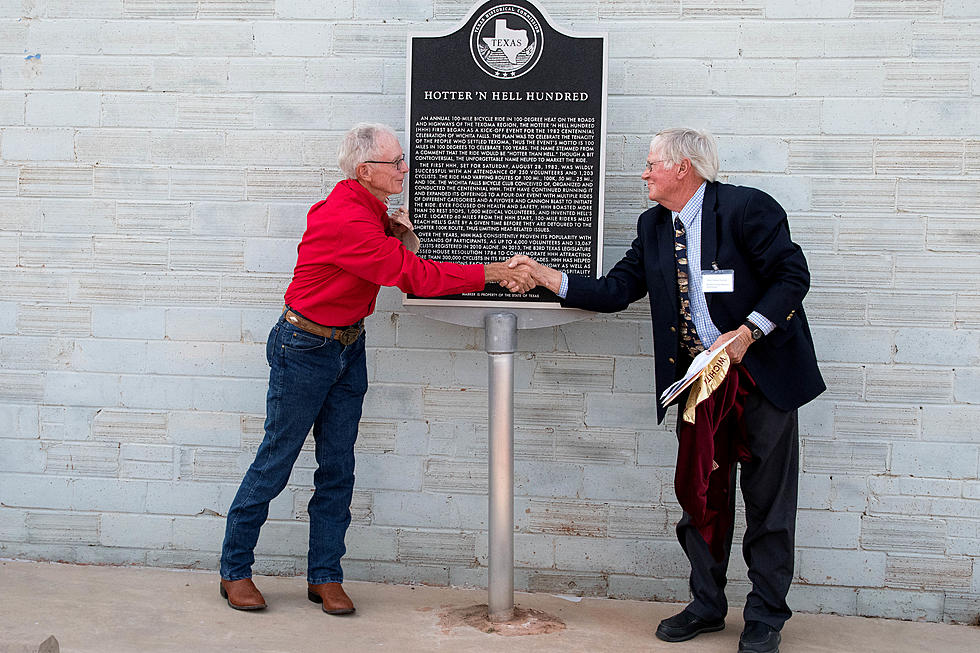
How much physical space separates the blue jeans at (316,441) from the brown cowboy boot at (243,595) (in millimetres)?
31

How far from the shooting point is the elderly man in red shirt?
377 cm

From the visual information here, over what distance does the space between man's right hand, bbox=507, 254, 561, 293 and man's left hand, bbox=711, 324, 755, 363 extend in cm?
72

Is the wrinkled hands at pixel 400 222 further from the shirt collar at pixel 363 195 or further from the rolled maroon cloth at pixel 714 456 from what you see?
the rolled maroon cloth at pixel 714 456

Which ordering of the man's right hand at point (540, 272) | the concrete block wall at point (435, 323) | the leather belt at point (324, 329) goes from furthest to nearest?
the concrete block wall at point (435, 323) → the man's right hand at point (540, 272) → the leather belt at point (324, 329)

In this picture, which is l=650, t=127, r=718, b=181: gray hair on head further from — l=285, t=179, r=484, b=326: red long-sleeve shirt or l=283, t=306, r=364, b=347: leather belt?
l=283, t=306, r=364, b=347: leather belt

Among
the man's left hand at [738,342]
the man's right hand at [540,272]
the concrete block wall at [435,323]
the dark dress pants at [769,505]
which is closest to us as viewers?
the man's left hand at [738,342]

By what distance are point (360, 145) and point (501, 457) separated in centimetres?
140

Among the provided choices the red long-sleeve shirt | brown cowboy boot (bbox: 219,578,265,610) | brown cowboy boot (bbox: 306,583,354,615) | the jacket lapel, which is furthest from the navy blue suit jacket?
brown cowboy boot (bbox: 219,578,265,610)

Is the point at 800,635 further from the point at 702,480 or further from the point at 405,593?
the point at 405,593

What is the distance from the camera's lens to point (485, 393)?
447 cm

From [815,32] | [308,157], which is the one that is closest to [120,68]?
[308,157]

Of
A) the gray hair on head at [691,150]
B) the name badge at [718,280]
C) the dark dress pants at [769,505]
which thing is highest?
the gray hair on head at [691,150]

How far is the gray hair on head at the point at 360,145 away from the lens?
386 cm

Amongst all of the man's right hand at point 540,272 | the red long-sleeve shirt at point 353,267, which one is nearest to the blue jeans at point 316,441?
the red long-sleeve shirt at point 353,267
